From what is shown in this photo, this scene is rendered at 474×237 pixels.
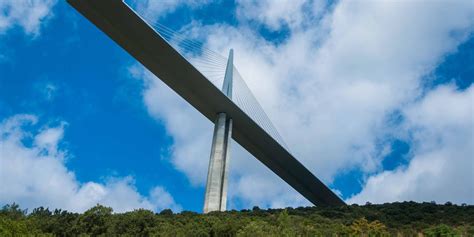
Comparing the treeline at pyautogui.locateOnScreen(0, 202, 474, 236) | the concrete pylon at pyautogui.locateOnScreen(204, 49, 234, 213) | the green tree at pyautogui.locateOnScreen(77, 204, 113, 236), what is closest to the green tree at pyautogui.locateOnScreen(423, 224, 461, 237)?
the treeline at pyautogui.locateOnScreen(0, 202, 474, 236)

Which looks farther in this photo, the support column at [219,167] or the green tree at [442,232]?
the support column at [219,167]

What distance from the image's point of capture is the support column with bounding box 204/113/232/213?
27.2 metres

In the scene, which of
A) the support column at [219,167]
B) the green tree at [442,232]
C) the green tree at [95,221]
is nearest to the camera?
the green tree at [442,232]

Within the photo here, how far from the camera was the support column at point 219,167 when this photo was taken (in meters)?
27.2

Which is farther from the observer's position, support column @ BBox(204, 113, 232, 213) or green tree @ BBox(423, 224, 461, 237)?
support column @ BBox(204, 113, 232, 213)

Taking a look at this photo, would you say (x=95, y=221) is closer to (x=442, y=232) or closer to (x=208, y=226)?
(x=208, y=226)

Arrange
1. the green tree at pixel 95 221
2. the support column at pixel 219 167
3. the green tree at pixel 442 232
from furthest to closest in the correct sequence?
the support column at pixel 219 167
the green tree at pixel 95 221
the green tree at pixel 442 232

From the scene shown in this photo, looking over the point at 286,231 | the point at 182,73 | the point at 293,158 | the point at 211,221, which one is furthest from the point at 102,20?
the point at 293,158

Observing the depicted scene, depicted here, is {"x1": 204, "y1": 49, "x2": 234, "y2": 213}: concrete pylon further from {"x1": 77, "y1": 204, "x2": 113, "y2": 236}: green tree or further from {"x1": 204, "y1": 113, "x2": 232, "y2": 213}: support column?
{"x1": 77, "y1": 204, "x2": 113, "y2": 236}: green tree

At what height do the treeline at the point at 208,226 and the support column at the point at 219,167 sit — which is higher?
the support column at the point at 219,167

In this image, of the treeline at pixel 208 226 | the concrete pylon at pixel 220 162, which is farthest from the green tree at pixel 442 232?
the concrete pylon at pixel 220 162

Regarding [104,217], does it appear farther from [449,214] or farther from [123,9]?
[449,214]

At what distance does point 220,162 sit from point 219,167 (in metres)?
0.40

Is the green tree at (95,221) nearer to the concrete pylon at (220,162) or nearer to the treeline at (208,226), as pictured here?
the treeline at (208,226)
